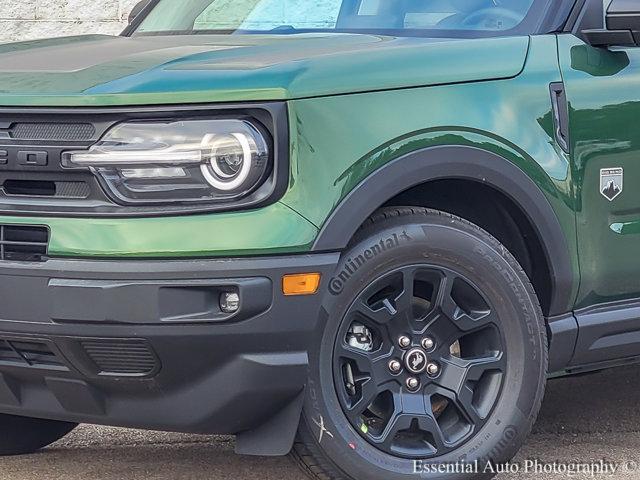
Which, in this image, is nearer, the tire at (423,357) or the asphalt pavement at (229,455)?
the tire at (423,357)

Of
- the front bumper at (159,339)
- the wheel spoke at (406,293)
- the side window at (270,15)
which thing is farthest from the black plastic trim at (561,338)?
the side window at (270,15)

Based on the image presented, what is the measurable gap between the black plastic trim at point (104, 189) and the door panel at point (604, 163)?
101cm

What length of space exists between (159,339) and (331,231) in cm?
50

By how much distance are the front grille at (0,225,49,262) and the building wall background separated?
5.81 metres

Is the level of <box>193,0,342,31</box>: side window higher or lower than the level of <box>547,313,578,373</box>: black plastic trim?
higher

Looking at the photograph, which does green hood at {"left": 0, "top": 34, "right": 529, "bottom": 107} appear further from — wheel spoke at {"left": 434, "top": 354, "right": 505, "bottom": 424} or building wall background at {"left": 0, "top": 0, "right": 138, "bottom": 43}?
building wall background at {"left": 0, "top": 0, "right": 138, "bottom": 43}

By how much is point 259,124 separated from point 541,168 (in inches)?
35.7

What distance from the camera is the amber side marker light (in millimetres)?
3082

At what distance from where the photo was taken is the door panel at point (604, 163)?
12.1 feet

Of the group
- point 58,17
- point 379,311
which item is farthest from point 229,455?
point 58,17

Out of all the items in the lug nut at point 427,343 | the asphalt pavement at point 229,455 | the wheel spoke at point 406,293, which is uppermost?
the wheel spoke at point 406,293

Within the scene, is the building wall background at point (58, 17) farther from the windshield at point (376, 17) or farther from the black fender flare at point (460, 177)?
the black fender flare at point (460, 177)

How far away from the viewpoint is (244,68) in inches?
125

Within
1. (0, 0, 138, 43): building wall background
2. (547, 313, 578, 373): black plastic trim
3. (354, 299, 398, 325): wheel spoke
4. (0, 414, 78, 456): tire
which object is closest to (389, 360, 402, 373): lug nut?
(354, 299, 398, 325): wheel spoke
